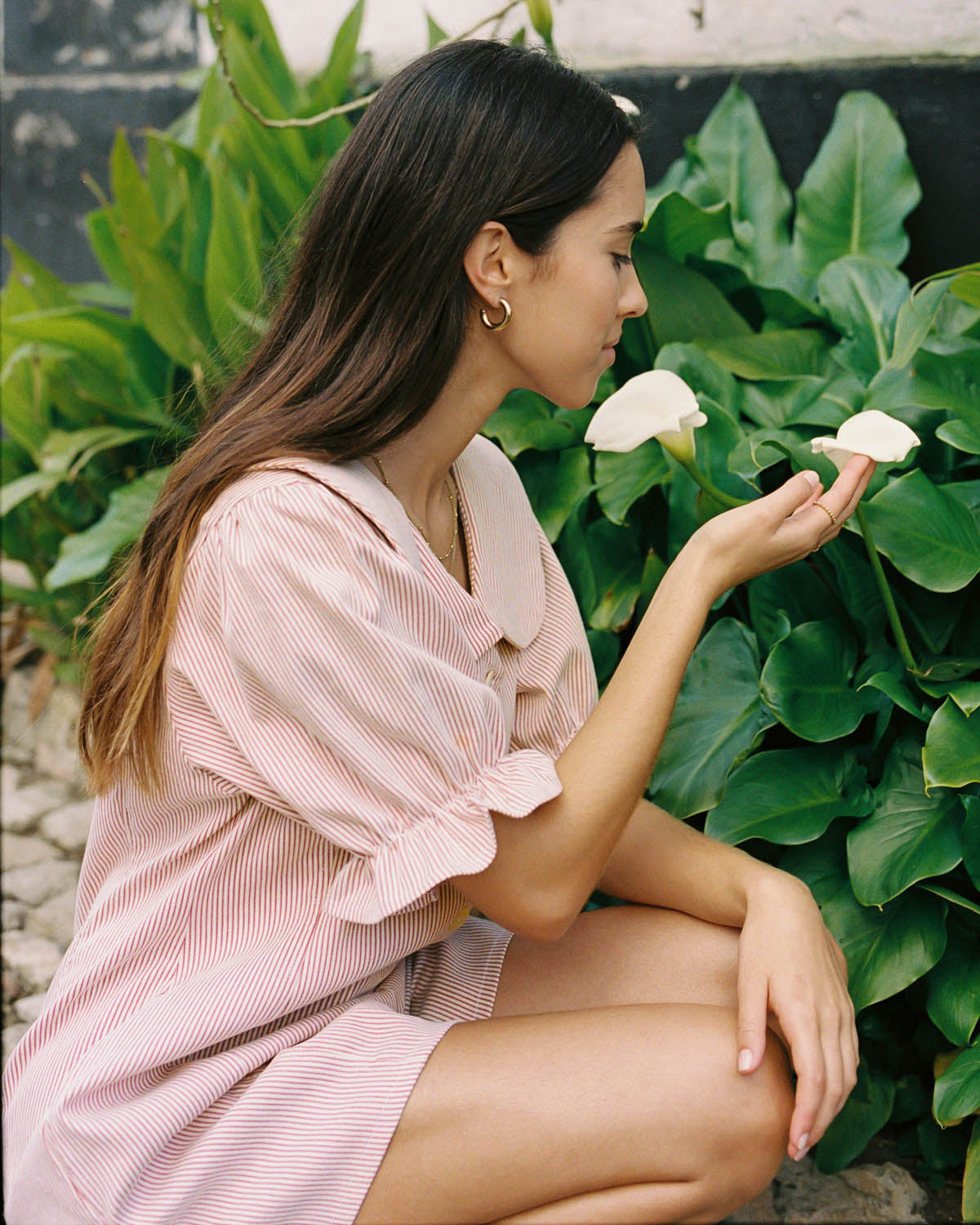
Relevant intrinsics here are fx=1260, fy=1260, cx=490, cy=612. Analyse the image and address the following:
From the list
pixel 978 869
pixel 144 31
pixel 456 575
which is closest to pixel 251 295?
pixel 456 575

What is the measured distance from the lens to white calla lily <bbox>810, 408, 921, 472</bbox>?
1.11m

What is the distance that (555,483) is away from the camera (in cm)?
175

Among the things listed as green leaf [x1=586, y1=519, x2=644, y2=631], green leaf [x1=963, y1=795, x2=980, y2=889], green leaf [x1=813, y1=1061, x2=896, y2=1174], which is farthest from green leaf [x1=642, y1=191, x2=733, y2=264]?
green leaf [x1=813, y1=1061, x2=896, y2=1174]

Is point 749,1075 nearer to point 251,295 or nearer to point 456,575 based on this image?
point 456,575

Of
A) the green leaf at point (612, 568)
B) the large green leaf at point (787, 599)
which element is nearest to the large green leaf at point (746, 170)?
the green leaf at point (612, 568)

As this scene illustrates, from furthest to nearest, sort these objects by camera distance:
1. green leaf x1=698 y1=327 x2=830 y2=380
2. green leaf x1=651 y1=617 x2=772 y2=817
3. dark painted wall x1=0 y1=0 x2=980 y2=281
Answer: dark painted wall x1=0 y1=0 x2=980 y2=281, green leaf x1=698 y1=327 x2=830 y2=380, green leaf x1=651 y1=617 x2=772 y2=817

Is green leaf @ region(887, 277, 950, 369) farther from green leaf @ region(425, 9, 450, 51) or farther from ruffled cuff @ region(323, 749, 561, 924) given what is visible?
green leaf @ region(425, 9, 450, 51)

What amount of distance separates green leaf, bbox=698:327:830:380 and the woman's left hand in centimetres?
81

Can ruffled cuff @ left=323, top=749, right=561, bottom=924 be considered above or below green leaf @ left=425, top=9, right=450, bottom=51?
below

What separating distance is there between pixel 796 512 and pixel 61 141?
259 cm

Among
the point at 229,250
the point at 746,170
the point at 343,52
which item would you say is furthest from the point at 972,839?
the point at 343,52

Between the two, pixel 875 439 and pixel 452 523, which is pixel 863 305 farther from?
pixel 452 523

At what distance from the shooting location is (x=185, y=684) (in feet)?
3.40

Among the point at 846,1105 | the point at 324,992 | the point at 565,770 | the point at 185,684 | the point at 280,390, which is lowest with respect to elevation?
the point at 846,1105
